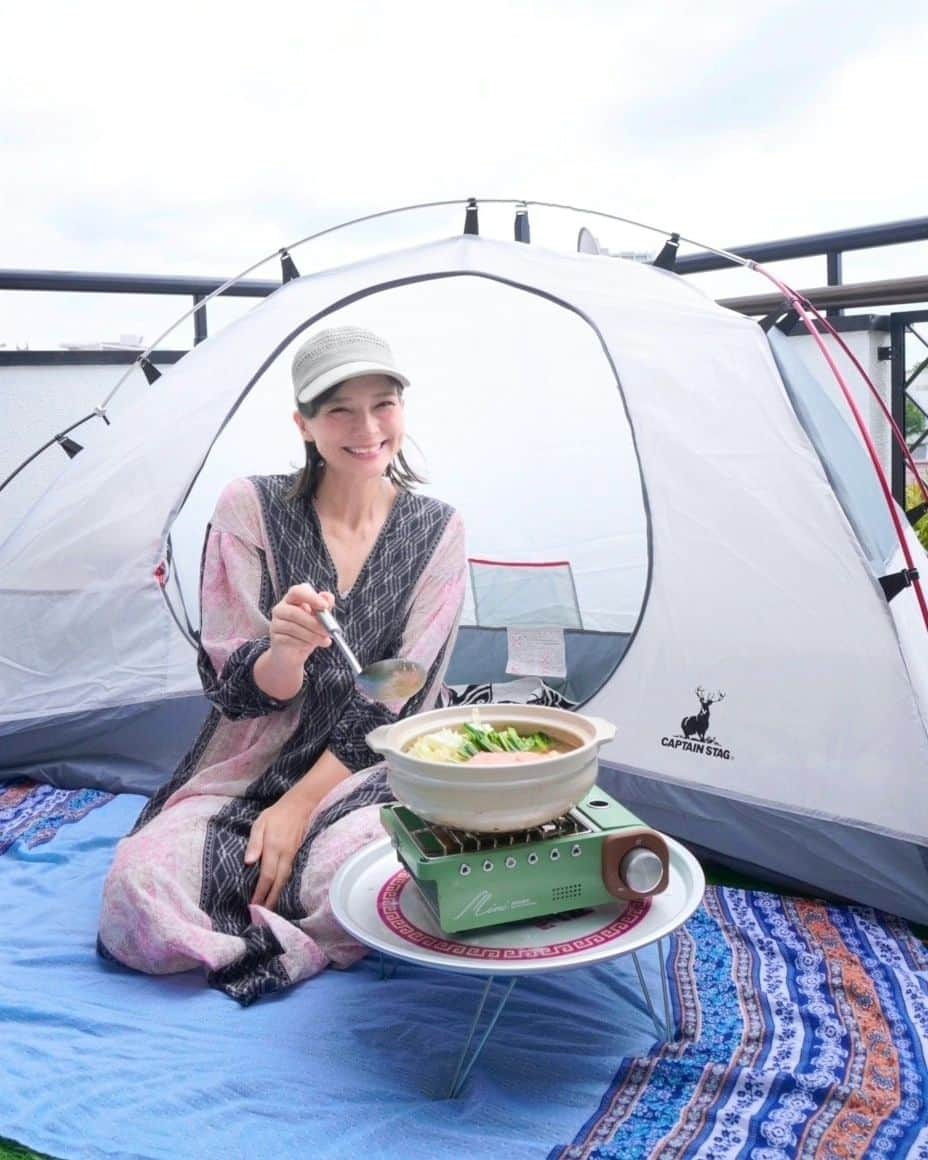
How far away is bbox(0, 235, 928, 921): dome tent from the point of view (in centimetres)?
142

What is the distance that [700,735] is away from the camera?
4.99 ft

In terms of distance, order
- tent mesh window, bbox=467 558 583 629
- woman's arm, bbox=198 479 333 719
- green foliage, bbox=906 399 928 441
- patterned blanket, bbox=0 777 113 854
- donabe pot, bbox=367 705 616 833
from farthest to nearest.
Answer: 1. green foliage, bbox=906 399 928 441
2. tent mesh window, bbox=467 558 583 629
3. patterned blanket, bbox=0 777 113 854
4. woman's arm, bbox=198 479 333 719
5. donabe pot, bbox=367 705 616 833

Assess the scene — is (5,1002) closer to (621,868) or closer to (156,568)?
(621,868)

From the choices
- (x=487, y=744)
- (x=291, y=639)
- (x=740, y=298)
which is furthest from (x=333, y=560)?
(x=740, y=298)

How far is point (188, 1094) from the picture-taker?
102cm

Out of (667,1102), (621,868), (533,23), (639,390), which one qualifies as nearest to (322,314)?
(639,390)

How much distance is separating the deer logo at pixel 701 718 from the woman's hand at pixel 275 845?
0.57 metres

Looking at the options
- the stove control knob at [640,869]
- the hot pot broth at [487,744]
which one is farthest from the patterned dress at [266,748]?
the stove control knob at [640,869]

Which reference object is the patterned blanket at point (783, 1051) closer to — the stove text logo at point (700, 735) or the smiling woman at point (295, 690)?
the stove text logo at point (700, 735)

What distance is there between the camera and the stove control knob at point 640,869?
1.01 metres

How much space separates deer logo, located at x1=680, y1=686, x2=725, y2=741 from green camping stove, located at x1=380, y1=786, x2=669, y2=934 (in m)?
0.49

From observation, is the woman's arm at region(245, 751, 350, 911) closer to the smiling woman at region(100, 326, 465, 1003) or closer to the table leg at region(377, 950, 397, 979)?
the smiling woman at region(100, 326, 465, 1003)

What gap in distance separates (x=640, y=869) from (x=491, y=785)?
7.5 inches

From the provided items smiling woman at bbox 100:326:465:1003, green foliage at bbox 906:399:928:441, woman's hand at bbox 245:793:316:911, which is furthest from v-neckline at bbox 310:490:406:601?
green foliage at bbox 906:399:928:441
